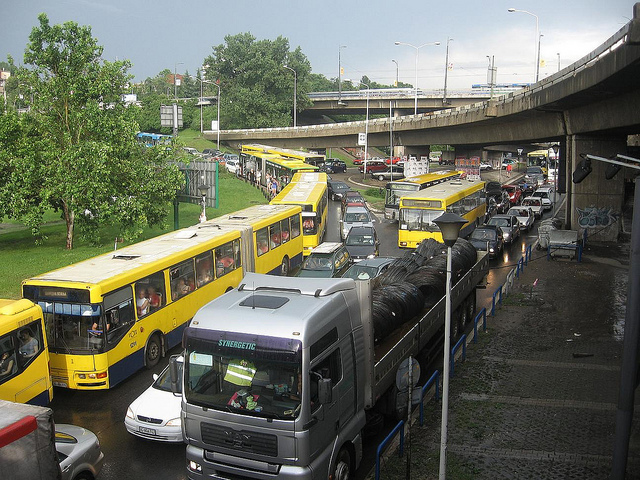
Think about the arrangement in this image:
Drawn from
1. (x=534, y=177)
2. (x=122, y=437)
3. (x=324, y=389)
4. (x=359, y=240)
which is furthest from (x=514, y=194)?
(x=324, y=389)

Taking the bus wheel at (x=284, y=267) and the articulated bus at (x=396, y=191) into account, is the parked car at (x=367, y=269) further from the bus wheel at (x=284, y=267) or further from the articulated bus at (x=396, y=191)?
the articulated bus at (x=396, y=191)

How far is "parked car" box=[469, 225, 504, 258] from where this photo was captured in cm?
2739

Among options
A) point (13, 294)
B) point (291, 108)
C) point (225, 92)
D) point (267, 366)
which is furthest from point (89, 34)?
point (225, 92)

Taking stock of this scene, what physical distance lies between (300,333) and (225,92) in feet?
344

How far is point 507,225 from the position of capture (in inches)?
1270

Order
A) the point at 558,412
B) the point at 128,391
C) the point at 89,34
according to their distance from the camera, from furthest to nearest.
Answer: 1. the point at 89,34
2. the point at 128,391
3. the point at 558,412

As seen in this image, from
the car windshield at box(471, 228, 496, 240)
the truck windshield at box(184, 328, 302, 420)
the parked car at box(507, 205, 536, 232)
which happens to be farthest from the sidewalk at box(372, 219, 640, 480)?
the parked car at box(507, 205, 536, 232)

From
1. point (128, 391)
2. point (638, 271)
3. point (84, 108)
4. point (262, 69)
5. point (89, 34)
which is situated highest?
point (262, 69)

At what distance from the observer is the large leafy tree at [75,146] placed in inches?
1040

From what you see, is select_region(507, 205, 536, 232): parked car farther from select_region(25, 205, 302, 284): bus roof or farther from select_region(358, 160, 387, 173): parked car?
select_region(358, 160, 387, 173): parked car

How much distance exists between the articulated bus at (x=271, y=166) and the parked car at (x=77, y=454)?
36.8 metres

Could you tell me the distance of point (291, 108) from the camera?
327 feet

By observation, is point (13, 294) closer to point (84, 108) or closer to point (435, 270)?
point (84, 108)

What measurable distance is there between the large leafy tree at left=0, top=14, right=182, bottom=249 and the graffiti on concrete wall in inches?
838
